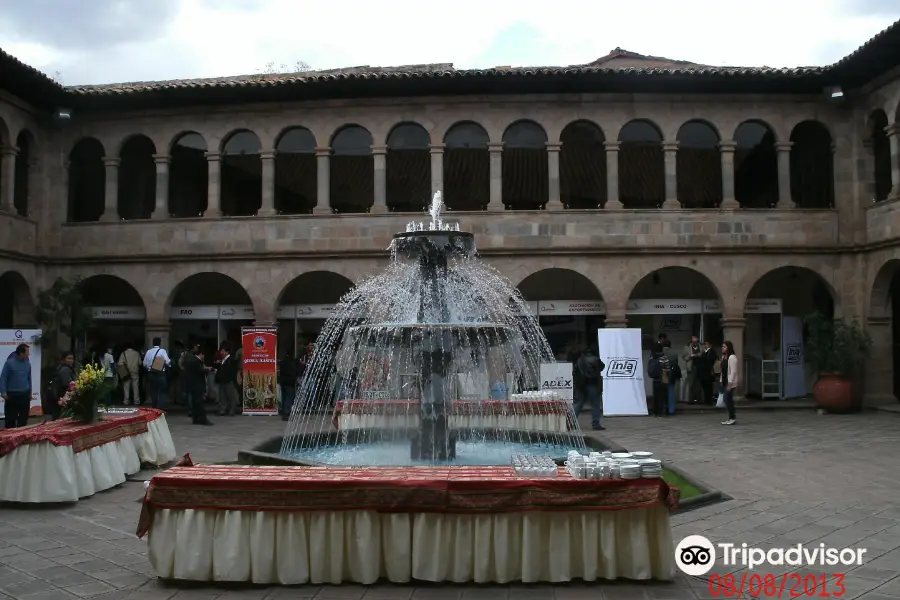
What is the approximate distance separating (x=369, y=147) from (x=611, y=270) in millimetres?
6333

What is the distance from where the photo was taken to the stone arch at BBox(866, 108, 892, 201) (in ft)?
61.2

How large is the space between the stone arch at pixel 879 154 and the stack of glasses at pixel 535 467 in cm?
1533

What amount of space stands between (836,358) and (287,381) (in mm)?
11433

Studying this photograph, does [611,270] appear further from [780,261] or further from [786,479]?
[786,479]

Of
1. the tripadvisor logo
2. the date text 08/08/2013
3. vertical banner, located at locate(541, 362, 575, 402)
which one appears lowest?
the date text 08/08/2013

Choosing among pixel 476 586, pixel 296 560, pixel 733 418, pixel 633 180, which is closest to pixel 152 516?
pixel 296 560

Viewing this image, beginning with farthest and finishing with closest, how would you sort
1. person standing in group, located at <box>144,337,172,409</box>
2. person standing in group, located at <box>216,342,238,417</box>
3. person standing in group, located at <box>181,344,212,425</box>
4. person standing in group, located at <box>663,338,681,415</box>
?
person standing in group, located at <box>216,342,238,417</box> < person standing in group, located at <box>144,337,172,409</box> < person standing in group, located at <box>663,338,681,415</box> < person standing in group, located at <box>181,344,212,425</box>

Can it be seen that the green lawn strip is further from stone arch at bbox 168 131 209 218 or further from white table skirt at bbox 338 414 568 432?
stone arch at bbox 168 131 209 218

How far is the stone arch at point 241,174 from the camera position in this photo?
20031mm

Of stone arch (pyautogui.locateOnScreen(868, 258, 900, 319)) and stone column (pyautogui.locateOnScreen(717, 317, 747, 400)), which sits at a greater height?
stone arch (pyautogui.locateOnScreen(868, 258, 900, 319))

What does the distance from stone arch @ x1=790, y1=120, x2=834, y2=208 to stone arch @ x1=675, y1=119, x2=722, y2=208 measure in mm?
1803

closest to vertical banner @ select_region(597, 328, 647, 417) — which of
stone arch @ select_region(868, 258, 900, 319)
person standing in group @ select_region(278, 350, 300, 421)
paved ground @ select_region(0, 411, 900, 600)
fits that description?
paved ground @ select_region(0, 411, 900, 600)

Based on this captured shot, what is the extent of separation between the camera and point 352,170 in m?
20.2

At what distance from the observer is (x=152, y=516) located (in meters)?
5.77
